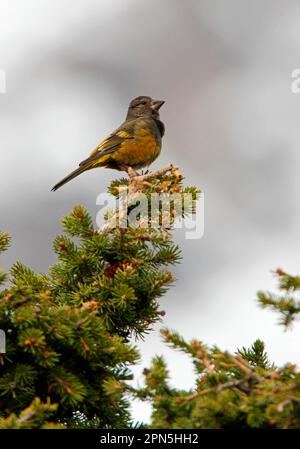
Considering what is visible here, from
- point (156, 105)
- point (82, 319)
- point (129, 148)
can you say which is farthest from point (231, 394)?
point (156, 105)

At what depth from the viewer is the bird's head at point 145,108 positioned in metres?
9.03

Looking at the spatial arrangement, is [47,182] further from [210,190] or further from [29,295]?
[29,295]

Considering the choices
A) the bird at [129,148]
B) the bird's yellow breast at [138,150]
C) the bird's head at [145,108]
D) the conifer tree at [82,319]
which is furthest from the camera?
the bird's head at [145,108]

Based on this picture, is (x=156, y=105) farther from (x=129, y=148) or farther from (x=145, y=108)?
(x=129, y=148)

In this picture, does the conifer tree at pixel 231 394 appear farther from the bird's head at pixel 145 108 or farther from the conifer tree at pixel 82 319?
A: the bird's head at pixel 145 108

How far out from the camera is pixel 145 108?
9.12 metres

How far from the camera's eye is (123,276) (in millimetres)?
3701

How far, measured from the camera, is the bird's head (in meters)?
9.03

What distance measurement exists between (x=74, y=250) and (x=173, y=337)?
1262mm

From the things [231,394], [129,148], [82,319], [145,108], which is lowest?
[231,394]

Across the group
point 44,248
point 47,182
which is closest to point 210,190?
point 47,182

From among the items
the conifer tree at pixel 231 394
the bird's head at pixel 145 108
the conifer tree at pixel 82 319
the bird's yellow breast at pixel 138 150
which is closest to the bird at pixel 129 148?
the bird's yellow breast at pixel 138 150

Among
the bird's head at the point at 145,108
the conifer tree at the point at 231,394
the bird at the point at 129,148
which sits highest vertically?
the bird's head at the point at 145,108

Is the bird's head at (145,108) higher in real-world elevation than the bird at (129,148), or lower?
higher
